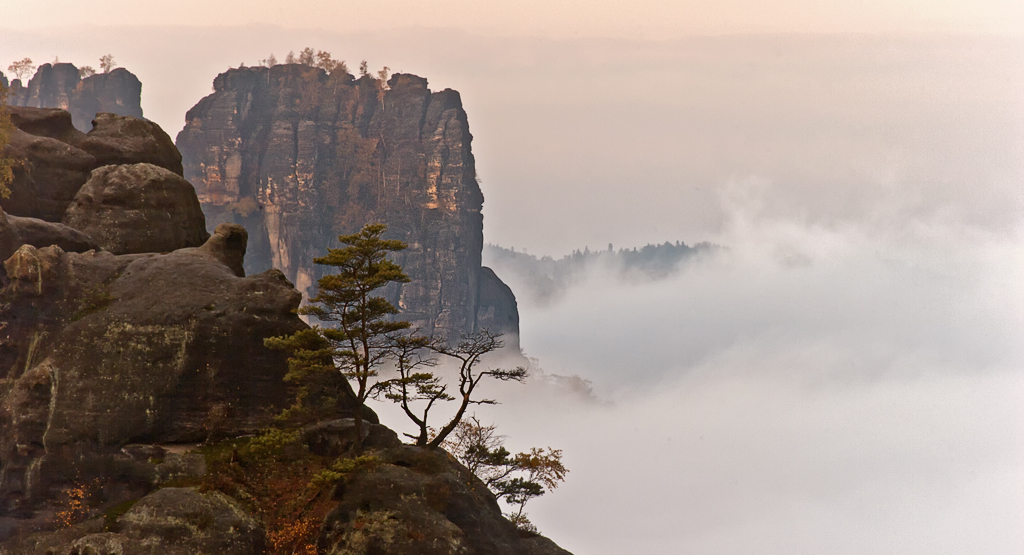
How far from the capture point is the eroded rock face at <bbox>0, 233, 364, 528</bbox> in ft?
133

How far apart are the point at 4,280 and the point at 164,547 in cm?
1660

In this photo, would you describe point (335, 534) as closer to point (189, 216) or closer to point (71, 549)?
point (71, 549)

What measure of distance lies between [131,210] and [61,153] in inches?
269

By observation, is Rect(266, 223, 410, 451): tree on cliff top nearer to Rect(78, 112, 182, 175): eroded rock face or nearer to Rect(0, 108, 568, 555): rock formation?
Rect(0, 108, 568, 555): rock formation

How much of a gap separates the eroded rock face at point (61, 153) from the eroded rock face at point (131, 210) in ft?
6.61

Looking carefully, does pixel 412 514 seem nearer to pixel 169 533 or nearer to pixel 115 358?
pixel 169 533

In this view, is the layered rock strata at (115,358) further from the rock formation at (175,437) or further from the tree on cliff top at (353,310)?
the tree on cliff top at (353,310)

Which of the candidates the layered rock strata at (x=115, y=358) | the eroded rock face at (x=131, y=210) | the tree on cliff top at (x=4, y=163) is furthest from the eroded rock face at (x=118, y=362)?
the tree on cliff top at (x=4, y=163)

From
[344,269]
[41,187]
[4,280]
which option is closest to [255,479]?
[344,269]

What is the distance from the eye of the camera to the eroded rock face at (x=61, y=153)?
5194 cm

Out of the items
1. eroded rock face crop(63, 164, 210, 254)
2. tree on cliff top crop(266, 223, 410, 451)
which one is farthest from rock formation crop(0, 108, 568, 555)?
eroded rock face crop(63, 164, 210, 254)

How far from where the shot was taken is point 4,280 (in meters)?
43.5

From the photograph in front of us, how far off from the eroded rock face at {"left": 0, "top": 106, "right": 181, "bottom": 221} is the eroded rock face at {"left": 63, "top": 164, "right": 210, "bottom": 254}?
201cm

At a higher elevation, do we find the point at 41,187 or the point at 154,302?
the point at 41,187
